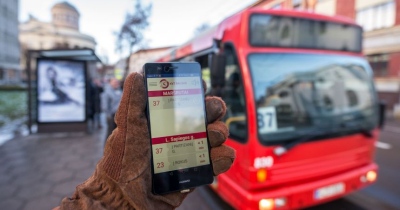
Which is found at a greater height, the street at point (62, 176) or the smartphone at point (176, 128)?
the smartphone at point (176, 128)

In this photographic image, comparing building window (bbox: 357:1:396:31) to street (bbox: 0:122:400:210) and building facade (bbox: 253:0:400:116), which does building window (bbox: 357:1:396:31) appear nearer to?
building facade (bbox: 253:0:400:116)

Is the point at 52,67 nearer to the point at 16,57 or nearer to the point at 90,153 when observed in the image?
the point at 90,153

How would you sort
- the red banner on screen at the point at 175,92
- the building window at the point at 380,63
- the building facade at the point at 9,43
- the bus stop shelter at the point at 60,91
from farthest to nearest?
the building facade at the point at 9,43 < the building window at the point at 380,63 < the bus stop shelter at the point at 60,91 < the red banner on screen at the point at 175,92

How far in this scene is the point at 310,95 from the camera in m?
3.03

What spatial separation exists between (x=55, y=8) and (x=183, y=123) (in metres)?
10.9

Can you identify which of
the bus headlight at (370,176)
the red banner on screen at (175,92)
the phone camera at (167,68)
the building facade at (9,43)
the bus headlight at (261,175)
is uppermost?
the building facade at (9,43)

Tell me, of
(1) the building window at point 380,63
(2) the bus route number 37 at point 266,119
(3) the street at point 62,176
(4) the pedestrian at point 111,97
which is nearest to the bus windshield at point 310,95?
(2) the bus route number 37 at point 266,119

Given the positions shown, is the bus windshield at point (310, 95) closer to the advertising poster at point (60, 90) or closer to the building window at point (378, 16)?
the advertising poster at point (60, 90)

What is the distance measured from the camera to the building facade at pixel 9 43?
155 ft

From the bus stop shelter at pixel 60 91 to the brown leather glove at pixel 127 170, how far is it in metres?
A: 6.78

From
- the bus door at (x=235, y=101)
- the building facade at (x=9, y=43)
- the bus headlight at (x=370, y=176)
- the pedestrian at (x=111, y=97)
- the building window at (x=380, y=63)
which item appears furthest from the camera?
the building facade at (x=9, y=43)

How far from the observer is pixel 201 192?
3.92 meters

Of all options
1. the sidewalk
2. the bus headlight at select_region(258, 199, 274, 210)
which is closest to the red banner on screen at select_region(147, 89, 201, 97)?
the bus headlight at select_region(258, 199, 274, 210)

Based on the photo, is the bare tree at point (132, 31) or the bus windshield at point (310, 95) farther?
the bare tree at point (132, 31)
